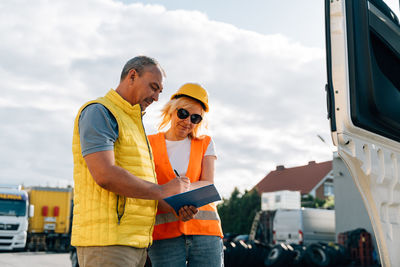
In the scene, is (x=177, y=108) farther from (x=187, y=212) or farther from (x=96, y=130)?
(x=96, y=130)

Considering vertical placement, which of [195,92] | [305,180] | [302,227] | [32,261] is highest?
[305,180]

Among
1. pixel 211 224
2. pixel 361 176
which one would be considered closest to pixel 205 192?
pixel 211 224

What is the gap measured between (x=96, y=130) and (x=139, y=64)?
1.62ft

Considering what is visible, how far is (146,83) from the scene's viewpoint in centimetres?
233

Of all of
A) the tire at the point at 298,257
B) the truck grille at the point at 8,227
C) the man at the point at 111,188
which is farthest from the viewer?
the truck grille at the point at 8,227

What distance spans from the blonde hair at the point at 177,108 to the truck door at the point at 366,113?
0.86 metres

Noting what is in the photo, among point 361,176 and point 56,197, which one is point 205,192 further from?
point 56,197

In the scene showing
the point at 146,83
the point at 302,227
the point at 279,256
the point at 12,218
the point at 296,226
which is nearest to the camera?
the point at 146,83

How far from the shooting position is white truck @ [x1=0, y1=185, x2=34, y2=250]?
19.5m

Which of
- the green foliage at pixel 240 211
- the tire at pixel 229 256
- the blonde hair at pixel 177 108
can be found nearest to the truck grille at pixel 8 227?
the tire at pixel 229 256

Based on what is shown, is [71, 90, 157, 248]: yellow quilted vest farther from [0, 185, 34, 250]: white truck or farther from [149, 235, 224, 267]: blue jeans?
[0, 185, 34, 250]: white truck

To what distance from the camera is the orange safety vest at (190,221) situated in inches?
103

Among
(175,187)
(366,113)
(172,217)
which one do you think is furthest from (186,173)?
(366,113)

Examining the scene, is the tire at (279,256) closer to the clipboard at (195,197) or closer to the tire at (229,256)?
the tire at (229,256)
